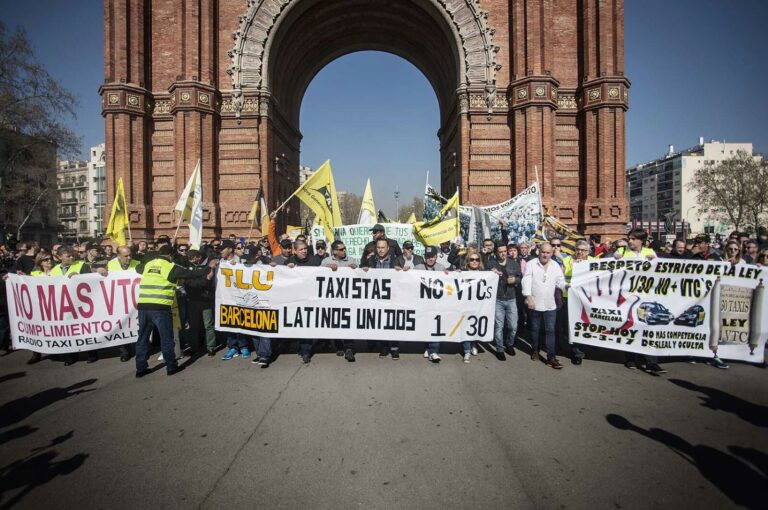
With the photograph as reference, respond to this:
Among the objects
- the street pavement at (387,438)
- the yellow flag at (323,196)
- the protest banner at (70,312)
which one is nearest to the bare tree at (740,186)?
the street pavement at (387,438)

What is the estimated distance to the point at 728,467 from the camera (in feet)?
11.3

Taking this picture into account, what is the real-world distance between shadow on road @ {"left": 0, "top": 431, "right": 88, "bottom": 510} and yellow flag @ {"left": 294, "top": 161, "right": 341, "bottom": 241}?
6951 mm

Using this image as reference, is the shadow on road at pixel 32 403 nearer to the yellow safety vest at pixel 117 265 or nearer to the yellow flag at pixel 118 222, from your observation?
the yellow safety vest at pixel 117 265

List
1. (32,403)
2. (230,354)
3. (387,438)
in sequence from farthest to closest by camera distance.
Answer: (230,354)
(32,403)
(387,438)

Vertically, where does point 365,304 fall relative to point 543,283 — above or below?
below

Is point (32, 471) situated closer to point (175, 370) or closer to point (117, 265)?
point (175, 370)

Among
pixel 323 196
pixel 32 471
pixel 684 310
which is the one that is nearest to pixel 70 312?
pixel 32 471

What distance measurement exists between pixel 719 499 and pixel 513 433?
64.6 inches

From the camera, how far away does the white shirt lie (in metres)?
6.61

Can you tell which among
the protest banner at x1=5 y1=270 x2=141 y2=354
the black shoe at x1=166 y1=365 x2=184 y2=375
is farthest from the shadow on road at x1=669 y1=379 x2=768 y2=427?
the protest banner at x1=5 y1=270 x2=141 y2=354

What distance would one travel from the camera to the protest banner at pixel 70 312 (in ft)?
22.2

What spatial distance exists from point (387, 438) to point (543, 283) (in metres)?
4.11

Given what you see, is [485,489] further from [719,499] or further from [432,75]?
[432,75]

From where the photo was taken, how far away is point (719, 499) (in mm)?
3012
